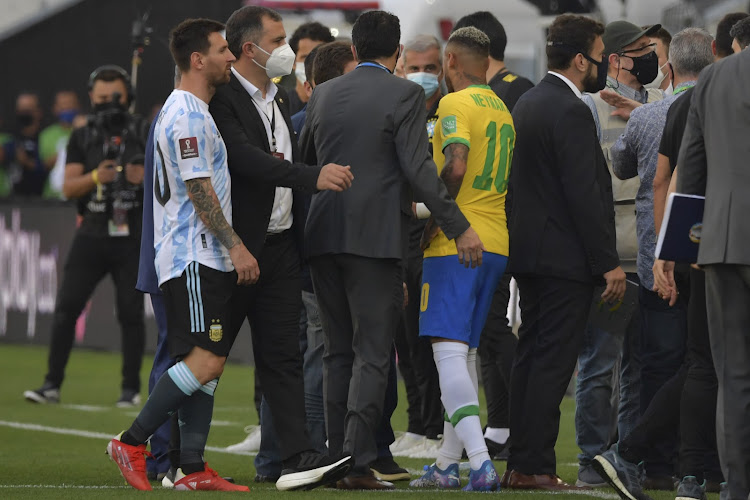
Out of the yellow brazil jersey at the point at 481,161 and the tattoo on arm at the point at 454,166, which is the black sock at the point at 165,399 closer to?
the yellow brazil jersey at the point at 481,161

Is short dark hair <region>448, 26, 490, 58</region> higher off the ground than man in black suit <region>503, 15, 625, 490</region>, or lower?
higher

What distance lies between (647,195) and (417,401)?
2657 millimetres

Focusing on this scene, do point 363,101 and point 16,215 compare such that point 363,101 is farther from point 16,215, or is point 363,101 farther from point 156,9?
point 156,9

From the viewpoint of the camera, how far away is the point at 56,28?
73.6 feet

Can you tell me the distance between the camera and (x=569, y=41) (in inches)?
294

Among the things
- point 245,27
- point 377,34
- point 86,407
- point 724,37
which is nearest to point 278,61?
point 245,27

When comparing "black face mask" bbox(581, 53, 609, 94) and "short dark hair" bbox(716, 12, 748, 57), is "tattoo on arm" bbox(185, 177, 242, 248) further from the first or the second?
"short dark hair" bbox(716, 12, 748, 57)

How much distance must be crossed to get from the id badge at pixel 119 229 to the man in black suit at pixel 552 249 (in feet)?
16.1

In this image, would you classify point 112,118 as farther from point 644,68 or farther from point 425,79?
point 644,68

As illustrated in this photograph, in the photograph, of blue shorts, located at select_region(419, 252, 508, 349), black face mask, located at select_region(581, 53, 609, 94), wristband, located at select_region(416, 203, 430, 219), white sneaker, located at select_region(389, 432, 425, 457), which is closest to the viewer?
blue shorts, located at select_region(419, 252, 508, 349)

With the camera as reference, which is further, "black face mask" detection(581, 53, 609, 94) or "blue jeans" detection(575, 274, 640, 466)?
"blue jeans" detection(575, 274, 640, 466)

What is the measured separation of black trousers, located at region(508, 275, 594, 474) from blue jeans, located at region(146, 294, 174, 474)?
5.78 ft

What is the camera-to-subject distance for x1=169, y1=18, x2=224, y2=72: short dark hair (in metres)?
6.96

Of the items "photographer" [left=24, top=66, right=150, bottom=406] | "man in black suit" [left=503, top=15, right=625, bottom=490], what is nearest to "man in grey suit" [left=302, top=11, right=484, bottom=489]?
"man in black suit" [left=503, top=15, right=625, bottom=490]
